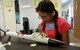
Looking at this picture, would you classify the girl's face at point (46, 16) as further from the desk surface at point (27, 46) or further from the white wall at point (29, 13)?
the white wall at point (29, 13)

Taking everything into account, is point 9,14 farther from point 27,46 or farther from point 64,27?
point 27,46

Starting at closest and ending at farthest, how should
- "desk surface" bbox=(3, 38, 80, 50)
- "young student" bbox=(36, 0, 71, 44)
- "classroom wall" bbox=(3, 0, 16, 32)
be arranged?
"desk surface" bbox=(3, 38, 80, 50), "young student" bbox=(36, 0, 71, 44), "classroom wall" bbox=(3, 0, 16, 32)

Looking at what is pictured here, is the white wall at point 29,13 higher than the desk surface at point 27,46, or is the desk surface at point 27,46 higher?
the white wall at point 29,13

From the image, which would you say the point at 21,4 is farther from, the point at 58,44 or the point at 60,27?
the point at 58,44

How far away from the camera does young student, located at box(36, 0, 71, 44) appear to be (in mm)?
1156

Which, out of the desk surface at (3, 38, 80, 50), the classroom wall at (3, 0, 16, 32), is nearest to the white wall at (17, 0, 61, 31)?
the classroom wall at (3, 0, 16, 32)

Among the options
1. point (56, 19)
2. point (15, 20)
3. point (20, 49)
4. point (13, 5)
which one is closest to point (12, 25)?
point (15, 20)

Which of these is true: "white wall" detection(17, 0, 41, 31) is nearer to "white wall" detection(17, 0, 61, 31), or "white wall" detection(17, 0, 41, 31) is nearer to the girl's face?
"white wall" detection(17, 0, 61, 31)

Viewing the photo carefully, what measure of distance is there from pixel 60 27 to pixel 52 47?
1.12ft

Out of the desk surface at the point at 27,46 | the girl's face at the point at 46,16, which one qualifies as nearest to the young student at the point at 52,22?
the girl's face at the point at 46,16

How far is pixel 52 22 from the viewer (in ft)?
4.10

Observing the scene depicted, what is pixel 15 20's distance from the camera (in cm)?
313

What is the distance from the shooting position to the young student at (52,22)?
3.79 feet

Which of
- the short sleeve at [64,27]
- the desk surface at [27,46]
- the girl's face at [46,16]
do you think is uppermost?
the girl's face at [46,16]
